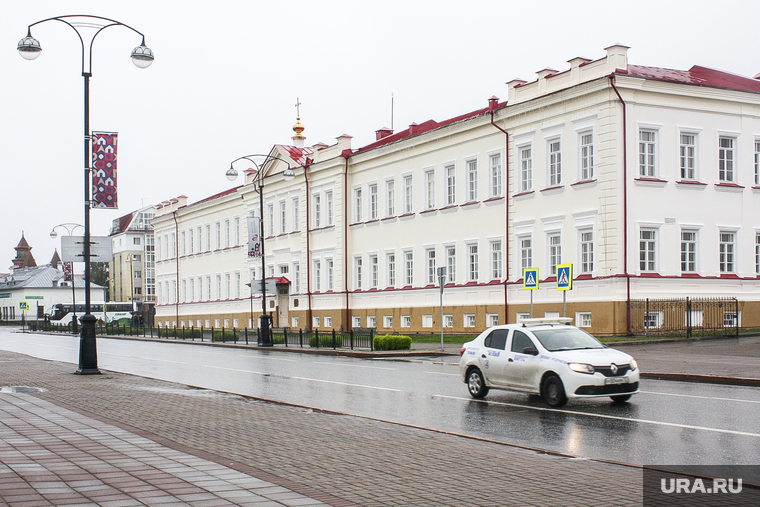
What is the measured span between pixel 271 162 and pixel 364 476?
52951mm

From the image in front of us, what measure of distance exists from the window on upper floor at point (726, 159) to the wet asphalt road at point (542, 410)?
1789 centimetres

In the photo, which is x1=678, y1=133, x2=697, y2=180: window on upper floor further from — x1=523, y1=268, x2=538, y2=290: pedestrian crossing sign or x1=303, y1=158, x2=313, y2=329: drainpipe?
x1=303, y1=158, x2=313, y2=329: drainpipe

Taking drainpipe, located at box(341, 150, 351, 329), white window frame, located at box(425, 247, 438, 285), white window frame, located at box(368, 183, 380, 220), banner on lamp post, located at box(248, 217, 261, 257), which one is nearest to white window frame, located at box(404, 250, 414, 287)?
white window frame, located at box(425, 247, 438, 285)

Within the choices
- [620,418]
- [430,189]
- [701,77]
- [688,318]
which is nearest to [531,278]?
[688,318]

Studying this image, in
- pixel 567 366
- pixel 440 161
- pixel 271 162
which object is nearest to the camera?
pixel 567 366

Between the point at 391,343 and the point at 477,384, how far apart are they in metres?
16.4

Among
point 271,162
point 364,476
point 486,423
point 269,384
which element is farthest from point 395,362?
point 271,162

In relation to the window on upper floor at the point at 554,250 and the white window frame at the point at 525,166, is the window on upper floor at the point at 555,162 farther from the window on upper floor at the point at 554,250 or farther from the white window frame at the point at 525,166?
the window on upper floor at the point at 554,250

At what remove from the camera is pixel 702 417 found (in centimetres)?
1325

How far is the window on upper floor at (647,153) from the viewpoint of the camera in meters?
34.8

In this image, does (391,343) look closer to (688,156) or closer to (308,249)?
(688,156)

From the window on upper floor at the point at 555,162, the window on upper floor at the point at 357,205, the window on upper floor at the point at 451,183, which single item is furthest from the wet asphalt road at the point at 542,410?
the window on upper floor at the point at 357,205

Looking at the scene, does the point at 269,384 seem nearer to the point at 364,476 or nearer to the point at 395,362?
the point at 395,362

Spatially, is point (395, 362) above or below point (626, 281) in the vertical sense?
below
